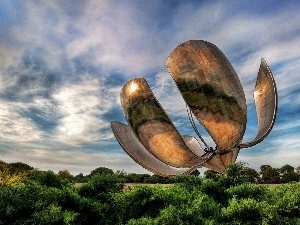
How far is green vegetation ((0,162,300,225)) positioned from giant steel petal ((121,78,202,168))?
4.65m

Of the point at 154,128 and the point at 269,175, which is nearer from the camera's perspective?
the point at 154,128

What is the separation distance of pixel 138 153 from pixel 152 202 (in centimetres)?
787

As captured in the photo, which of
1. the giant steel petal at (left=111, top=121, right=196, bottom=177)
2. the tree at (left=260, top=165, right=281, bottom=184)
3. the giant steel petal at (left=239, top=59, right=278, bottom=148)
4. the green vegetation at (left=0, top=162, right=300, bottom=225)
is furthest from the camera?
the tree at (left=260, top=165, right=281, bottom=184)

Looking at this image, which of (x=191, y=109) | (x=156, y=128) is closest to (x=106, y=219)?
(x=191, y=109)

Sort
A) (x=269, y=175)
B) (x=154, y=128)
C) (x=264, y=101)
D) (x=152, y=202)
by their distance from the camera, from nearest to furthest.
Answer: (x=152, y=202)
(x=264, y=101)
(x=154, y=128)
(x=269, y=175)

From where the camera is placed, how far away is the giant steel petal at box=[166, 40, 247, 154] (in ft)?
39.4

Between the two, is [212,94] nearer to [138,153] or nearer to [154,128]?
[154,128]

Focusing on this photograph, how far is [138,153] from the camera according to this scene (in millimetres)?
15273

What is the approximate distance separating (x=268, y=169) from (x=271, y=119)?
31.1ft

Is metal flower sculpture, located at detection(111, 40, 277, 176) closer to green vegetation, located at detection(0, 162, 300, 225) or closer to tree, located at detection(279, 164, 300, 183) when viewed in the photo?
green vegetation, located at detection(0, 162, 300, 225)

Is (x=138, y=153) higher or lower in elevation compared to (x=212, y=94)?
lower

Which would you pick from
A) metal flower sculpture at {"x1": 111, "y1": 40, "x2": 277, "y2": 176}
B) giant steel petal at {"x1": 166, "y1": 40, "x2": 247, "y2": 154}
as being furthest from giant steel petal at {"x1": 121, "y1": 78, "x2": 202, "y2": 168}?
giant steel petal at {"x1": 166, "y1": 40, "x2": 247, "y2": 154}

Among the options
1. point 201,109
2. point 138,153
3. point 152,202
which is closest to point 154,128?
point 138,153

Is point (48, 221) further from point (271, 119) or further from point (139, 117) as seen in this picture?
point (271, 119)
